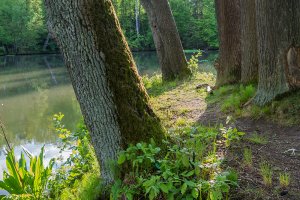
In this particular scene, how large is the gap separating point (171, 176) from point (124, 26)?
45053mm

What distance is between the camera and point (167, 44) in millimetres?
9031

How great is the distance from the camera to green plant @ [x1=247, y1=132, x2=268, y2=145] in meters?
3.61

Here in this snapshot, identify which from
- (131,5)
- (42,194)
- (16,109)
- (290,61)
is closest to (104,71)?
(42,194)

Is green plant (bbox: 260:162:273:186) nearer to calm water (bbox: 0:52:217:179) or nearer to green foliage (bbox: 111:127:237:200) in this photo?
green foliage (bbox: 111:127:237:200)

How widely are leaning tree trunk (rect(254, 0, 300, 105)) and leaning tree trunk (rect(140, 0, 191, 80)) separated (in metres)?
4.57

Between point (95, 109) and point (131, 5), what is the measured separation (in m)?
45.9

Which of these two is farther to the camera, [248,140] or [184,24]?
[184,24]

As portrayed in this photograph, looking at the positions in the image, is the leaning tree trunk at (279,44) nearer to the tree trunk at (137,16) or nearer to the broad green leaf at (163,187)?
the broad green leaf at (163,187)

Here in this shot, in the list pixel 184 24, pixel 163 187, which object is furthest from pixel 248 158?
pixel 184 24

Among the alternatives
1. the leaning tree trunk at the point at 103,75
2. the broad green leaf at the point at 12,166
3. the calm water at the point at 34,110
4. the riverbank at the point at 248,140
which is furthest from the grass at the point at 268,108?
the calm water at the point at 34,110

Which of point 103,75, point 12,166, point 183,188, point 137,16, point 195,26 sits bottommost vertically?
point 12,166

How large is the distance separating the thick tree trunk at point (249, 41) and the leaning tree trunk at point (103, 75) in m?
3.01

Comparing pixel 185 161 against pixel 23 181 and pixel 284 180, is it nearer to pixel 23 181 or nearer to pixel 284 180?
pixel 284 180

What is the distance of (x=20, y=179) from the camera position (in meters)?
3.91
